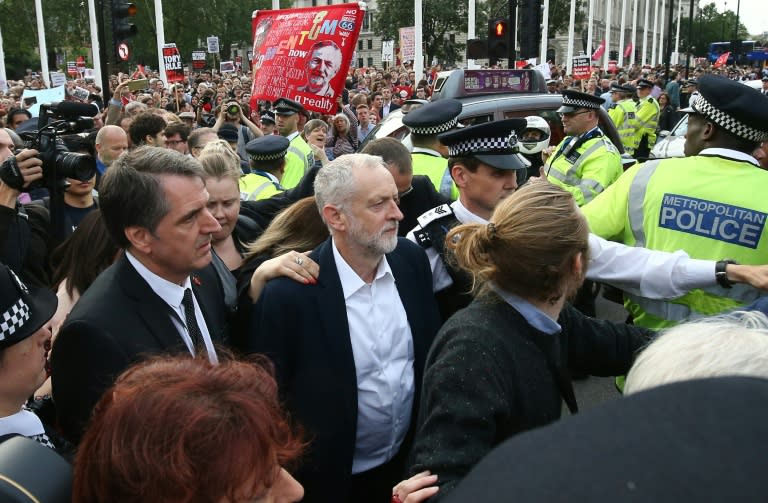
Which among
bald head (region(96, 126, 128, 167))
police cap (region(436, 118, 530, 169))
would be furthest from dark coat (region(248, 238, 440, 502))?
bald head (region(96, 126, 128, 167))

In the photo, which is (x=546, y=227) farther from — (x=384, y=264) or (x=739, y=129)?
(x=739, y=129)

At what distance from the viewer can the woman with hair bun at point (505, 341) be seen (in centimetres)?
183

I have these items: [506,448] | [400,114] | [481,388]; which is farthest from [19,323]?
[400,114]

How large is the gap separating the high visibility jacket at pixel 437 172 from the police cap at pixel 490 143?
1.88 meters

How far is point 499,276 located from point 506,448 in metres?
1.46

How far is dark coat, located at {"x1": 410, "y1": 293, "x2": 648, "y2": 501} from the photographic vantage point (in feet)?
5.96

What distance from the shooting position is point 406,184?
4.61m

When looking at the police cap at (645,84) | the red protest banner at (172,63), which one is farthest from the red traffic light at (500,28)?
the red protest banner at (172,63)

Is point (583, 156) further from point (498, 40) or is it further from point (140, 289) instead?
point (498, 40)

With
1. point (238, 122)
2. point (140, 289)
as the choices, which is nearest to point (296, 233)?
point (140, 289)

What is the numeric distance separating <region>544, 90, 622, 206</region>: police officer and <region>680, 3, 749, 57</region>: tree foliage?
92242 mm

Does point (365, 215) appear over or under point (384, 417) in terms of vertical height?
over

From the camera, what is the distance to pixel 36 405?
243 centimetres

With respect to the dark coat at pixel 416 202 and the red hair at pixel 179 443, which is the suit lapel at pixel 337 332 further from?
the dark coat at pixel 416 202
